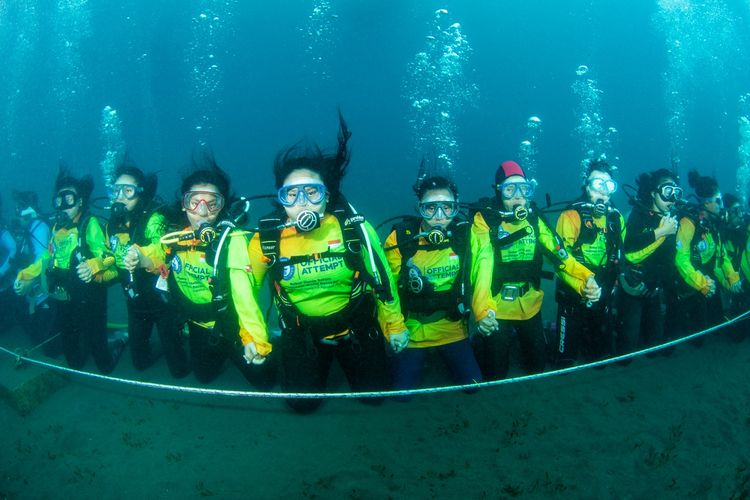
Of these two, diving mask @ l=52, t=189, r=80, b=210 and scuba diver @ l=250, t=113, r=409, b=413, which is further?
diving mask @ l=52, t=189, r=80, b=210

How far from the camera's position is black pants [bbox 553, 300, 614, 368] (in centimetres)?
579

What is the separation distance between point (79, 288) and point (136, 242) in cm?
151

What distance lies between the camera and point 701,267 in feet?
22.3

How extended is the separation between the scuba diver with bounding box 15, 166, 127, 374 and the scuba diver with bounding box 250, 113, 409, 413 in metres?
3.33

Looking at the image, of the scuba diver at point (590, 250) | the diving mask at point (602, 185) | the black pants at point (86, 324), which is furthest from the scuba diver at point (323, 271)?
the black pants at point (86, 324)

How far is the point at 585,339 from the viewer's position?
6.18 metres

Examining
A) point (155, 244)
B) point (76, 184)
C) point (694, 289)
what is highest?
point (76, 184)

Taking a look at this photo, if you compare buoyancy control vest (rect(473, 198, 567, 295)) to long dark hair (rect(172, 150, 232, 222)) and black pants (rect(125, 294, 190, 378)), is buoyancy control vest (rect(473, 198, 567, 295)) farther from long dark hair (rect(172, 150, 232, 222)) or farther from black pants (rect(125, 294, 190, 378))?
black pants (rect(125, 294, 190, 378))

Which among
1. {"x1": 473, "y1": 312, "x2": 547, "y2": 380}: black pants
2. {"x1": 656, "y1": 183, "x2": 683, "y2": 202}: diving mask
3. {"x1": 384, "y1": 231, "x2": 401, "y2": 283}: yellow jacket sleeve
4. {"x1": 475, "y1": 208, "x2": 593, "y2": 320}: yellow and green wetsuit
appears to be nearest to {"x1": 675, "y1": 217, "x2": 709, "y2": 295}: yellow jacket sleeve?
{"x1": 656, "y1": 183, "x2": 683, "y2": 202}: diving mask

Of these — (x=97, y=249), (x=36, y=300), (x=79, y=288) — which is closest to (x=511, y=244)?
(x=97, y=249)

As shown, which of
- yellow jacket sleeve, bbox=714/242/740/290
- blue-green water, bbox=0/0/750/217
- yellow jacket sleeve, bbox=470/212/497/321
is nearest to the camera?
yellow jacket sleeve, bbox=470/212/497/321

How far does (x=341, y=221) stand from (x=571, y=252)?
3213mm

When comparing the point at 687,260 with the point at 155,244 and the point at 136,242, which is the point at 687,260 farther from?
the point at 136,242

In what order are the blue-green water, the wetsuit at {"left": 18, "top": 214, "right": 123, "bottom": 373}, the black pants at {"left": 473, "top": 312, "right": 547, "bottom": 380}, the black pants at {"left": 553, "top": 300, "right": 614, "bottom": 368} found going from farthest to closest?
the blue-green water, the wetsuit at {"left": 18, "top": 214, "right": 123, "bottom": 373}, the black pants at {"left": 553, "top": 300, "right": 614, "bottom": 368}, the black pants at {"left": 473, "top": 312, "right": 547, "bottom": 380}
